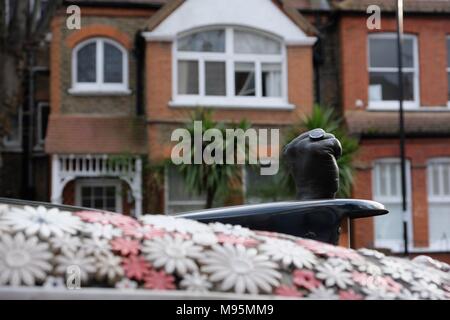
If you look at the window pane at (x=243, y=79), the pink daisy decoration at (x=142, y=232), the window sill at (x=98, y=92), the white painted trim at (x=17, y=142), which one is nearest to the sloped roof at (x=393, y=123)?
the window pane at (x=243, y=79)

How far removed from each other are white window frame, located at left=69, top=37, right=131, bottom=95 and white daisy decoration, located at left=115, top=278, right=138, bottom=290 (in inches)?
445

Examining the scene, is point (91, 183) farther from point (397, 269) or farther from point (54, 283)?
point (54, 283)

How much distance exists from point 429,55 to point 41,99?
788 centimetres

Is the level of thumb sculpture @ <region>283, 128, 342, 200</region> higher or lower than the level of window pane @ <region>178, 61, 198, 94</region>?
lower

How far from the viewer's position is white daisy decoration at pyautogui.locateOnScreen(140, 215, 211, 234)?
1.25 metres

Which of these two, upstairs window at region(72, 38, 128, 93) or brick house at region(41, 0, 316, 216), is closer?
brick house at region(41, 0, 316, 216)

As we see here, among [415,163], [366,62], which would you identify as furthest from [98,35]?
[415,163]

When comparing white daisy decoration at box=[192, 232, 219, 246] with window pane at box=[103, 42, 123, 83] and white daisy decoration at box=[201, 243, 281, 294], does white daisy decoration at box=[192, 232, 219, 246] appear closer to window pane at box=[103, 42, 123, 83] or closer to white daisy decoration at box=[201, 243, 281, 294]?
white daisy decoration at box=[201, 243, 281, 294]

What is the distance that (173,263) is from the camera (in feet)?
3.72

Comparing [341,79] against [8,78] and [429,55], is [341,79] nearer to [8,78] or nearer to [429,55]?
[429,55]

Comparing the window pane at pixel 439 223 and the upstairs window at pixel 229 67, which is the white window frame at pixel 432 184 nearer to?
the window pane at pixel 439 223

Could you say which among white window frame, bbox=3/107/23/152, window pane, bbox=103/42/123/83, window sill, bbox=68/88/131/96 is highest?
window pane, bbox=103/42/123/83
